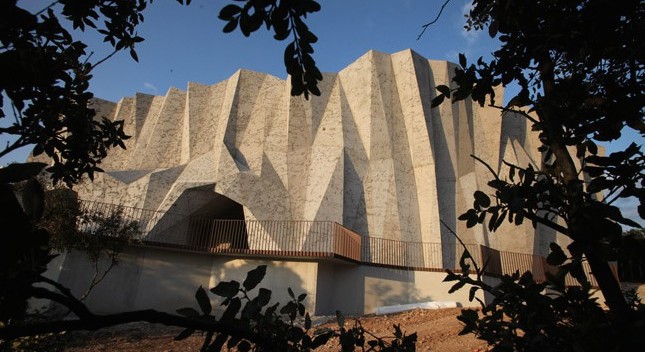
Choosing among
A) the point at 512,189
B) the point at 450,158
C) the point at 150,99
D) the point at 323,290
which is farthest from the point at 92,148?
the point at 150,99

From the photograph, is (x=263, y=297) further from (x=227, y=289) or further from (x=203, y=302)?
(x=203, y=302)

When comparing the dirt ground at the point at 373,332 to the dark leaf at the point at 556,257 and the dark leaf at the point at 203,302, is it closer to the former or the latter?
the dark leaf at the point at 556,257

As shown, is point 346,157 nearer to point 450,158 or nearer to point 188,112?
point 450,158

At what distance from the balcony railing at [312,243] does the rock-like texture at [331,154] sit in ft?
2.25

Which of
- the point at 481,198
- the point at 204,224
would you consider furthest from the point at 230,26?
the point at 204,224

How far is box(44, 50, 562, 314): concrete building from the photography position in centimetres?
1716

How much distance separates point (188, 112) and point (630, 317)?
26.3m

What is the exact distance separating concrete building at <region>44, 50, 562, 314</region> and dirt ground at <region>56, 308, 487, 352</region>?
298 cm

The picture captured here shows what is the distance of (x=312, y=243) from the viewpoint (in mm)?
18406

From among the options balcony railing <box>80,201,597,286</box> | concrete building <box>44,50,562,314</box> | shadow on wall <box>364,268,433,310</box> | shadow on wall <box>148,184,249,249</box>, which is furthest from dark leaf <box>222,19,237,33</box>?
shadow on wall <box>148,184,249,249</box>

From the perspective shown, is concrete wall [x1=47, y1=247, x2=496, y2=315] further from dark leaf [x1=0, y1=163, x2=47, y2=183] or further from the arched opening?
dark leaf [x1=0, y1=163, x2=47, y2=183]

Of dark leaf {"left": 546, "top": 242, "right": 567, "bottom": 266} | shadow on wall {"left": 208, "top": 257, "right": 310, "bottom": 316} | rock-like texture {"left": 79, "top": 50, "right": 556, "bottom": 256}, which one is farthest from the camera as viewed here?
rock-like texture {"left": 79, "top": 50, "right": 556, "bottom": 256}

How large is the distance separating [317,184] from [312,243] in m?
3.83

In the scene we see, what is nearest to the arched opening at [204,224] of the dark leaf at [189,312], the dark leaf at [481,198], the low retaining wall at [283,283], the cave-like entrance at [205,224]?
the cave-like entrance at [205,224]
